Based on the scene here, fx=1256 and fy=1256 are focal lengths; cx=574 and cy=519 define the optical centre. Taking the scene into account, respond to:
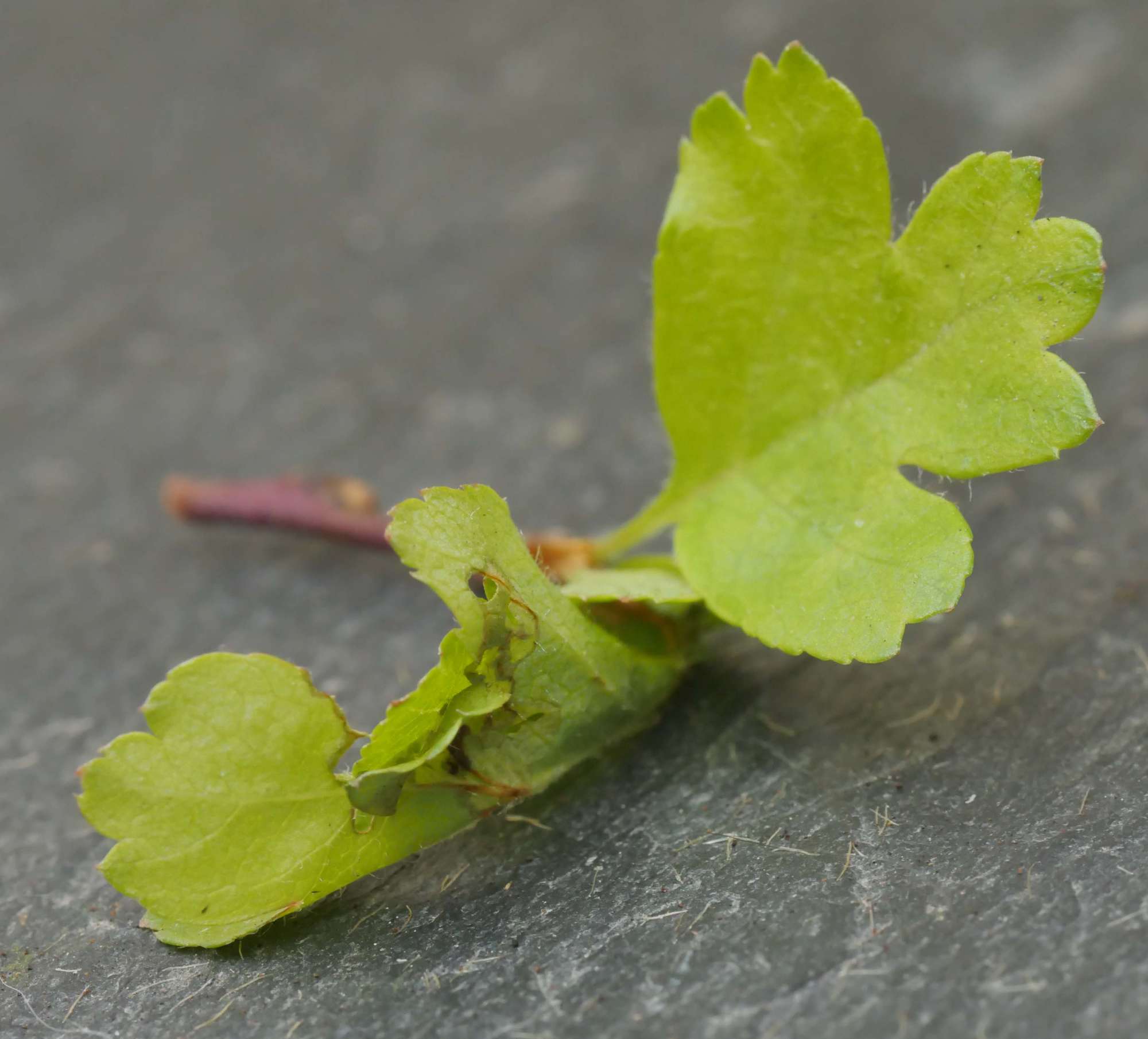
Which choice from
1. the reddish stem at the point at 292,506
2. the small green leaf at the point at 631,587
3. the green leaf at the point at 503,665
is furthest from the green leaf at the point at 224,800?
the reddish stem at the point at 292,506

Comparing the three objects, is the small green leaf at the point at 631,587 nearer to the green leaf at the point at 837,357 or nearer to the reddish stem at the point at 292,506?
the green leaf at the point at 837,357

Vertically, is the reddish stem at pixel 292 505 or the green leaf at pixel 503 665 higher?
the reddish stem at pixel 292 505

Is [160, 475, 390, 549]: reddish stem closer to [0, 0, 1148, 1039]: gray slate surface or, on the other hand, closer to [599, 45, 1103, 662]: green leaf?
[0, 0, 1148, 1039]: gray slate surface

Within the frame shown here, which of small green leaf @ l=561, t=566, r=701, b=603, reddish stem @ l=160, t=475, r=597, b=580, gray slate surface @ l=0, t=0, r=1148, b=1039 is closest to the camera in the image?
gray slate surface @ l=0, t=0, r=1148, b=1039

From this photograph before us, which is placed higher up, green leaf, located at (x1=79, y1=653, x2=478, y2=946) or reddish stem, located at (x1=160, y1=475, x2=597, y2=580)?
reddish stem, located at (x1=160, y1=475, x2=597, y2=580)

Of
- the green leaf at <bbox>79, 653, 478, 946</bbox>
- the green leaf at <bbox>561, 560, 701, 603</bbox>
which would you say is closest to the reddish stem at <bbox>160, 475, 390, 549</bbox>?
the green leaf at <bbox>561, 560, 701, 603</bbox>

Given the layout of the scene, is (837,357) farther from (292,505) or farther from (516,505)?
(292,505)

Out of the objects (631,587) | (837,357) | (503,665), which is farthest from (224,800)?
(837,357)
